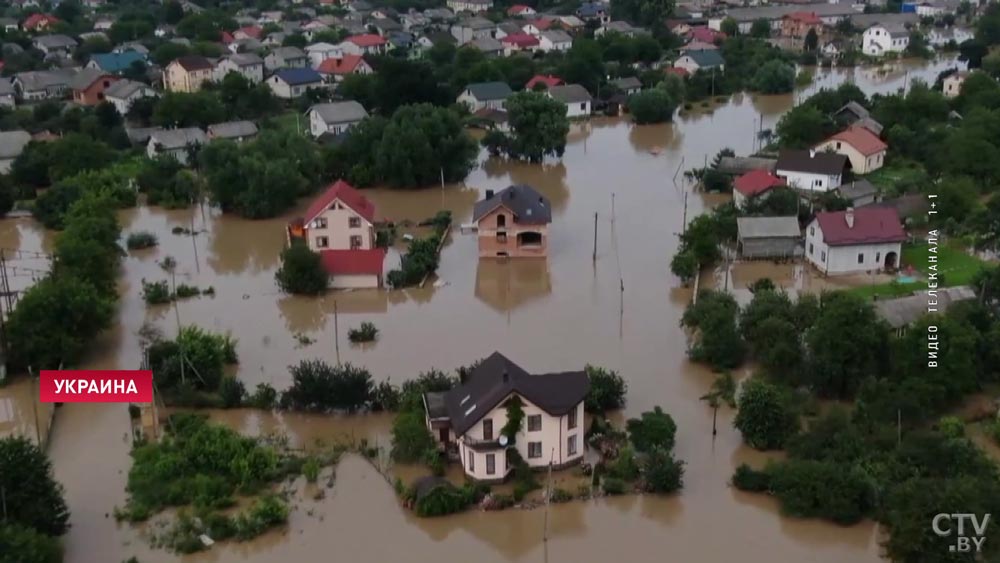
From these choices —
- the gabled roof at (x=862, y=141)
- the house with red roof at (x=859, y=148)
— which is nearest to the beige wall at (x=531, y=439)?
the house with red roof at (x=859, y=148)

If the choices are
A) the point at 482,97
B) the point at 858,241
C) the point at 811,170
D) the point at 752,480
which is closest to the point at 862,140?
the point at 811,170

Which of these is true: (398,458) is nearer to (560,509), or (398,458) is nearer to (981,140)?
(560,509)

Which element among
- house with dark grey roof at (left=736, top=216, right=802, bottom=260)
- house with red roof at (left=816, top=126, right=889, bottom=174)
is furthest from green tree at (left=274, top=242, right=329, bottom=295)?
house with red roof at (left=816, top=126, right=889, bottom=174)

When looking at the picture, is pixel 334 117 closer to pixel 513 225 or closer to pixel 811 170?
pixel 513 225

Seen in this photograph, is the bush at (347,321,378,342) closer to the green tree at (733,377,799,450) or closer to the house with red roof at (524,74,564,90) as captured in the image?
the green tree at (733,377,799,450)

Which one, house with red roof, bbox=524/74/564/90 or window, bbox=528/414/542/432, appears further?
house with red roof, bbox=524/74/564/90

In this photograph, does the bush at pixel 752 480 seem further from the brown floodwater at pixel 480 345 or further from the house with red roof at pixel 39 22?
the house with red roof at pixel 39 22
